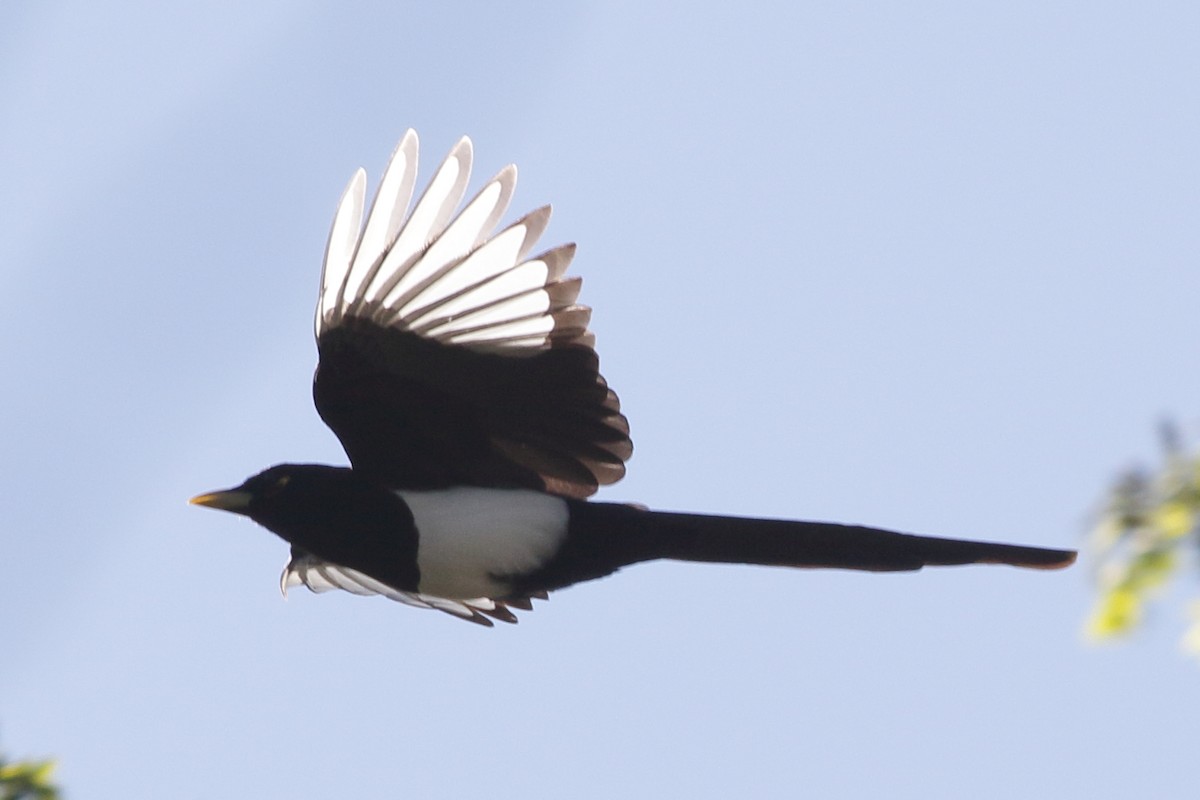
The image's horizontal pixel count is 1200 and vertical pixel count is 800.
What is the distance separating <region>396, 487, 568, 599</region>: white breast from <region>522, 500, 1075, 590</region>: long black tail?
5cm

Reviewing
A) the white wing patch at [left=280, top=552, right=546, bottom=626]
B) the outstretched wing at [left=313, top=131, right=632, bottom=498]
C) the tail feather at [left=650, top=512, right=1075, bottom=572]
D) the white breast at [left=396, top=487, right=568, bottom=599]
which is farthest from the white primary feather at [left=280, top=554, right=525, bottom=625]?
the tail feather at [left=650, top=512, right=1075, bottom=572]

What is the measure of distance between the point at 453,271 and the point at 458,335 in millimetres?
154

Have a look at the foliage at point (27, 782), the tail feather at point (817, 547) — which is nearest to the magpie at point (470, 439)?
the tail feather at point (817, 547)

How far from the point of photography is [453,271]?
3760 mm

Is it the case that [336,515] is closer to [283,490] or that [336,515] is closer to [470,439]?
[283,490]

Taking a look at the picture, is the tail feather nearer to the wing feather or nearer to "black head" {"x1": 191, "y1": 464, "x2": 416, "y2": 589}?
the wing feather

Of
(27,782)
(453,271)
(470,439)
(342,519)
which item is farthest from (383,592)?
(27,782)

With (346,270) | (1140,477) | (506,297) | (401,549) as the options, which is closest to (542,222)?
(506,297)

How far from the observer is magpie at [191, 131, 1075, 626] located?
3.76 meters

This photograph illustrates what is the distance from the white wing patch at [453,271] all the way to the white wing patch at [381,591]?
29.7 inches

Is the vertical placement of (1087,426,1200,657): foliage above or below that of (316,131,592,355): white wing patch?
below

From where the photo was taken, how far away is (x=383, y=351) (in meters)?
3.83

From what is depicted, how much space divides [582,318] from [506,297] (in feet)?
0.61

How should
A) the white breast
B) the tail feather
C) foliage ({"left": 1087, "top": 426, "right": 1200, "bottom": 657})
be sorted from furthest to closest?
the white breast, the tail feather, foliage ({"left": 1087, "top": 426, "right": 1200, "bottom": 657})
